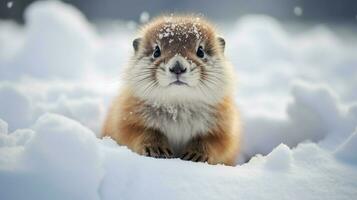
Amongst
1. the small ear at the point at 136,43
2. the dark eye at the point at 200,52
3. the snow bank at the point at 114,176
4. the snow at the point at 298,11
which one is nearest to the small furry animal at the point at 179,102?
the dark eye at the point at 200,52

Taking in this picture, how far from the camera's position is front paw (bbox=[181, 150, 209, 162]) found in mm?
4297

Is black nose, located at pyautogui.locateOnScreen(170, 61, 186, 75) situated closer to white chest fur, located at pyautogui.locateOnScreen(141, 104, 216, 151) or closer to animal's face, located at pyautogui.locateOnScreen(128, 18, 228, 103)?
animal's face, located at pyautogui.locateOnScreen(128, 18, 228, 103)

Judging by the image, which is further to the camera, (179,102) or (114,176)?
(179,102)

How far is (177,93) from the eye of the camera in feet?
14.4

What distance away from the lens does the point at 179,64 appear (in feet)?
14.0

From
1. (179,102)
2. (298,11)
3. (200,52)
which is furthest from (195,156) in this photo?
(298,11)

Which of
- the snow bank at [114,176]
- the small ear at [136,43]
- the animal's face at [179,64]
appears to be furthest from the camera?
the small ear at [136,43]

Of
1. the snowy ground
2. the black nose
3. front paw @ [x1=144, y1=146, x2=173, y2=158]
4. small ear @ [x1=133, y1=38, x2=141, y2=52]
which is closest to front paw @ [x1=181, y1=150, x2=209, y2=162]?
front paw @ [x1=144, y1=146, x2=173, y2=158]

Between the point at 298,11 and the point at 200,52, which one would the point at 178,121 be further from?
the point at 298,11

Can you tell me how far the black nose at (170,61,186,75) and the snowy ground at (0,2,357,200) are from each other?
28.8 inches

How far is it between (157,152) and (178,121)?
35 centimetres

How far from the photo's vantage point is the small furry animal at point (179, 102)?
4355mm

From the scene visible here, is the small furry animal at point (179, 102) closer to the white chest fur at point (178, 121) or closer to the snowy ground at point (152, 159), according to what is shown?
the white chest fur at point (178, 121)

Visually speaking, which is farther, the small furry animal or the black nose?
the small furry animal
